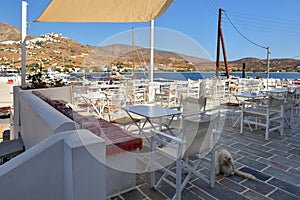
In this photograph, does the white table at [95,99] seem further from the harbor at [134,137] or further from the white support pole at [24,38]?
the white support pole at [24,38]

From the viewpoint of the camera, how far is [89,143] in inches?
54.7

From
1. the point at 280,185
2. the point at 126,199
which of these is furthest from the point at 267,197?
the point at 126,199

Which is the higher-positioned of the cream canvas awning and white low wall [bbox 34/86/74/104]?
the cream canvas awning

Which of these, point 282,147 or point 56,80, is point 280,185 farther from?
point 56,80

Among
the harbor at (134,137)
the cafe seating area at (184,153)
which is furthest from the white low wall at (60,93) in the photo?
the cafe seating area at (184,153)

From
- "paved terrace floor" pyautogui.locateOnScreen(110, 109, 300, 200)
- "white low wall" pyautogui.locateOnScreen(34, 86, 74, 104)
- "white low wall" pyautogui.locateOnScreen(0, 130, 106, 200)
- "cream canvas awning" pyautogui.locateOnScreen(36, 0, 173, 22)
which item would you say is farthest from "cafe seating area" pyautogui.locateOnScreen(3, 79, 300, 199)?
"white low wall" pyautogui.locateOnScreen(34, 86, 74, 104)

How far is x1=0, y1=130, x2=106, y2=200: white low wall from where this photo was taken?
1319 millimetres

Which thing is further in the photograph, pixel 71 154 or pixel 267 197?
pixel 267 197

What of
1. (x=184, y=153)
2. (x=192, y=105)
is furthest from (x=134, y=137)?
(x=192, y=105)

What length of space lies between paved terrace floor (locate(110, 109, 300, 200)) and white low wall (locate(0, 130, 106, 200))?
0.63m

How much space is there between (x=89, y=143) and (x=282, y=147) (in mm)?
3020

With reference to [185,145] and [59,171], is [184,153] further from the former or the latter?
[59,171]

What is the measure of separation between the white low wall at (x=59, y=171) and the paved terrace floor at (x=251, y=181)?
0.63 metres

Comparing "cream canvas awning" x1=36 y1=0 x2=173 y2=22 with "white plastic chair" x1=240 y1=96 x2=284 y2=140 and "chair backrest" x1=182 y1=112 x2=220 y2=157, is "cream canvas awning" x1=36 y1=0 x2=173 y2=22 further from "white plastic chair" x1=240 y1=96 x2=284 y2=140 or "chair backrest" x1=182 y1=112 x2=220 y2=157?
"white plastic chair" x1=240 y1=96 x2=284 y2=140
